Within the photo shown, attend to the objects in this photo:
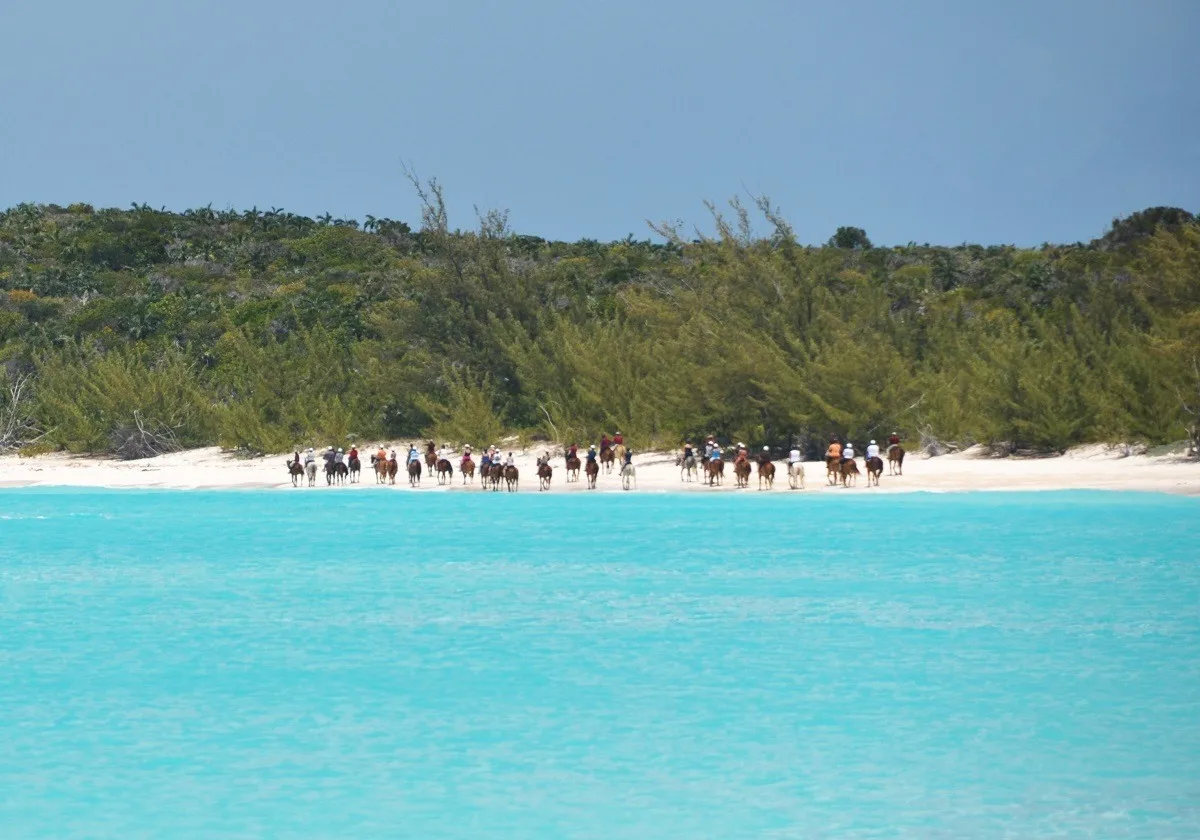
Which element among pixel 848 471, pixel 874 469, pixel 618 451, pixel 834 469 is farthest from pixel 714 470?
pixel 618 451

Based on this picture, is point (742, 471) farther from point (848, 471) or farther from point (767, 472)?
point (848, 471)

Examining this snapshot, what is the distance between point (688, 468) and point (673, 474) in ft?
7.87

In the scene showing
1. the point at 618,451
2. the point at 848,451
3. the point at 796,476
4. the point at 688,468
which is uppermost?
the point at 618,451

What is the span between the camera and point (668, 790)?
10930 millimetres

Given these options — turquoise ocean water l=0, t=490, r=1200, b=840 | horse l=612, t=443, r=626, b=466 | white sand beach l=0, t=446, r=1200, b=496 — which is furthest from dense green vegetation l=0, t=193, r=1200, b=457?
turquoise ocean water l=0, t=490, r=1200, b=840

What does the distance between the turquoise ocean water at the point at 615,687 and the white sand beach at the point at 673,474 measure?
707 centimetres

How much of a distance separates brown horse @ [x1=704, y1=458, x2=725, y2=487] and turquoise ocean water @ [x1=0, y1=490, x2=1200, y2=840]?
29.8 feet

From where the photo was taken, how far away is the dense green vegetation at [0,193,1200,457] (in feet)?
127

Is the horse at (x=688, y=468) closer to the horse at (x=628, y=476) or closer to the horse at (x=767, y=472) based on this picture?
the horse at (x=628, y=476)

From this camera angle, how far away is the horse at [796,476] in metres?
34.3

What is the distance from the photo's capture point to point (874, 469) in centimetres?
3397

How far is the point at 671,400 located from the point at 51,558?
19537 millimetres

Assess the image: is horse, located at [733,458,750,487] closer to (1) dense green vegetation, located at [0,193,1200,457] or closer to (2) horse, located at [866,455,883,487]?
(2) horse, located at [866,455,883,487]

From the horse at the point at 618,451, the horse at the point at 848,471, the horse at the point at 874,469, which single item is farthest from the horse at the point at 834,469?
the horse at the point at 618,451
